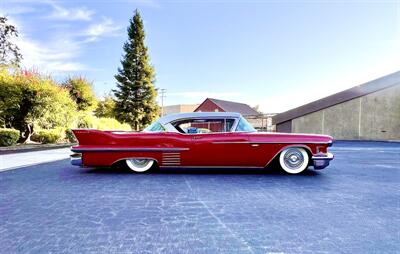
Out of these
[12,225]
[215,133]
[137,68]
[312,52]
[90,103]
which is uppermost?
[137,68]

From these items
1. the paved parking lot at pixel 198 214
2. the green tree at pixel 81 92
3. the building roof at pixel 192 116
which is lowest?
the paved parking lot at pixel 198 214

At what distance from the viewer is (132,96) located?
27953 mm

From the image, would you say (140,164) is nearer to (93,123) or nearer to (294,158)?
(294,158)

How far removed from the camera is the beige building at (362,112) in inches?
685

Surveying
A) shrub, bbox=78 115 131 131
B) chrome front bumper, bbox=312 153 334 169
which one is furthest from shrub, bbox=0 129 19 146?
chrome front bumper, bbox=312 153 334 169

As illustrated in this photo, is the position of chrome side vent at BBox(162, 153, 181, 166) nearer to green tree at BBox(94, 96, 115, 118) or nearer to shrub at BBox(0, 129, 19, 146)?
shrub at BBox(0, 129, 19, 146)

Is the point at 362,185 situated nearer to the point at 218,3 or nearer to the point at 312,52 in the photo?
the point at 218,3

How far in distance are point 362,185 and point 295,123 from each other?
16247mm

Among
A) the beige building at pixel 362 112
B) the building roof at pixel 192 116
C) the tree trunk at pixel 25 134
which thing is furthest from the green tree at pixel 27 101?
the beige building at pixel 362 112

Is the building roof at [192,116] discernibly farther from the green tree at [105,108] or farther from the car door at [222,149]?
the green tree at [105,108]

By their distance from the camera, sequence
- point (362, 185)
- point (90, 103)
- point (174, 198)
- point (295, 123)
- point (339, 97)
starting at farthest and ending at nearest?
1. point (90, 103)
2. point (295, 123)
3. point (339, 97)
4. point (362, 185)
5. point (174, 198)

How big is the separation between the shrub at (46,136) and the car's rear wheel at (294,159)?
450 inches

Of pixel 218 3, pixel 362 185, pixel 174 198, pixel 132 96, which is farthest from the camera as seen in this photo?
pixel 132 96

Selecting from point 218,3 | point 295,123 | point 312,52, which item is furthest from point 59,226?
point 295,123
